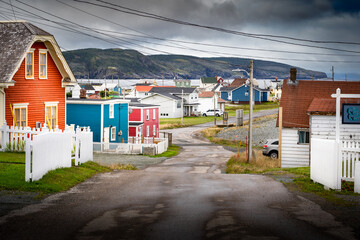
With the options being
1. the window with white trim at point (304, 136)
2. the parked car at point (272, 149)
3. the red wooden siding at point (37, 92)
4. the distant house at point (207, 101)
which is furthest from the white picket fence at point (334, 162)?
the distant house at point (207, 101)

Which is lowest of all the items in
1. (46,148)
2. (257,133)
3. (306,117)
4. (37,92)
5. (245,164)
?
(245,164)

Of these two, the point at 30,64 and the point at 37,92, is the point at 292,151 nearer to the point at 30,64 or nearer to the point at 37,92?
the point at 37,92

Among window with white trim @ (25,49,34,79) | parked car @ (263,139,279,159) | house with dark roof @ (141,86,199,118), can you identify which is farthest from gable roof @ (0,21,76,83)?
house with dark roof @ (141,86,199,118)

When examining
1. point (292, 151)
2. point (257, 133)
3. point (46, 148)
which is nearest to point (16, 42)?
point (46, 148)

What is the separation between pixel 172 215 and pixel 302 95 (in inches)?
1094

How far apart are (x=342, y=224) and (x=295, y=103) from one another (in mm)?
26857

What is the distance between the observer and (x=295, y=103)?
35688 millimetres

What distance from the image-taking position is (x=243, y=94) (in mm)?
142500

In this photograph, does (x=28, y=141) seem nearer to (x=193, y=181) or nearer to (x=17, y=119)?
(x=193, y=181)

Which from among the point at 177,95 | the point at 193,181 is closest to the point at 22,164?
the point at 193,181

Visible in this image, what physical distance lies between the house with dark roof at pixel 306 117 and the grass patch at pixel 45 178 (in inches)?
724

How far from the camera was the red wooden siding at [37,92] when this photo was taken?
88.3 ft

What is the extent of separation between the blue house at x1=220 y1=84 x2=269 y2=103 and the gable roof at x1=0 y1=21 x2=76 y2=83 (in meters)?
113

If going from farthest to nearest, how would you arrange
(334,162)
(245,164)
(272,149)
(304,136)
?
(272,149) → (304,136) → (245,164) → (334,162)
